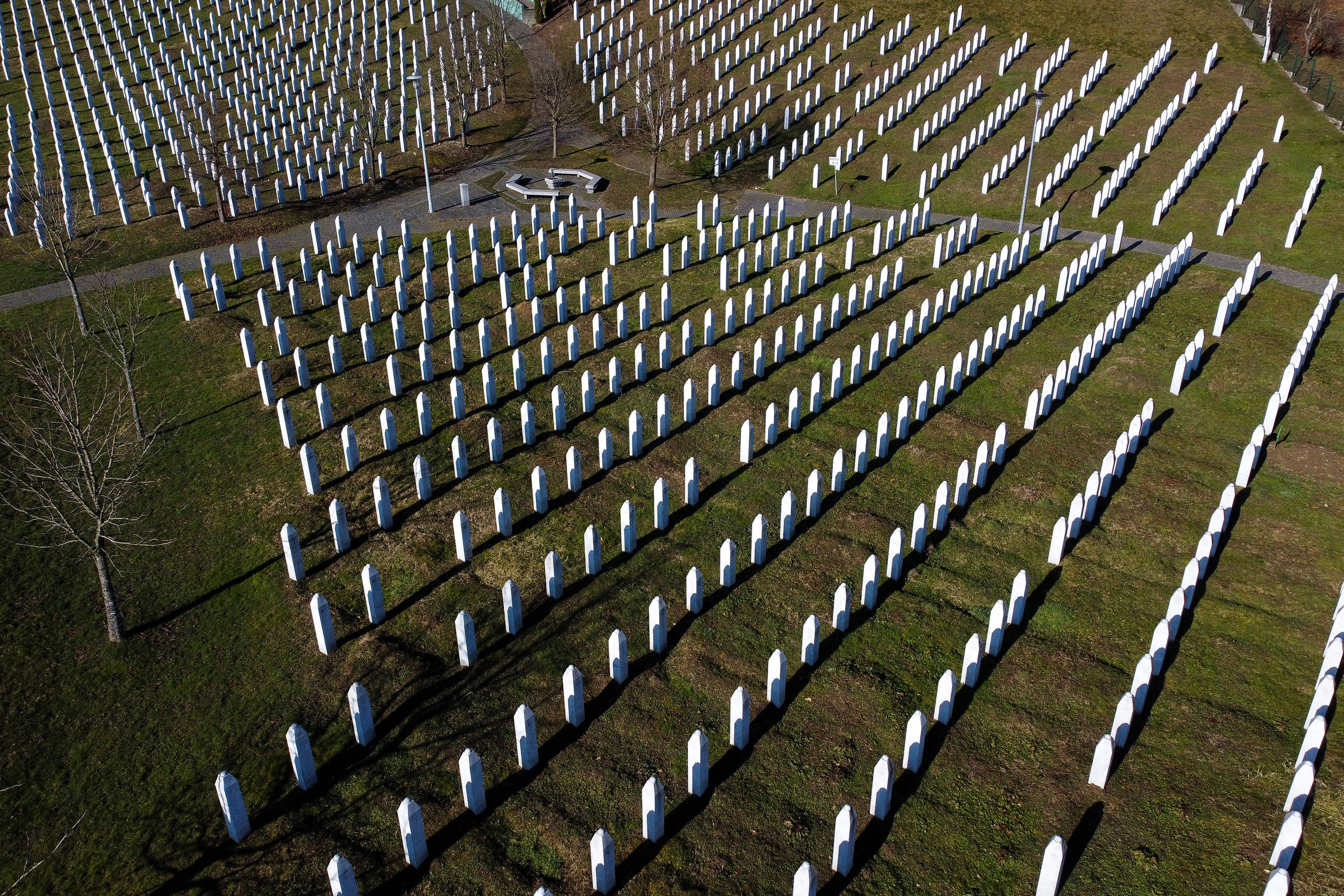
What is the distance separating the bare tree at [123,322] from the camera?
17391 millimetres

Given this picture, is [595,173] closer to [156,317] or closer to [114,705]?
[156,317]

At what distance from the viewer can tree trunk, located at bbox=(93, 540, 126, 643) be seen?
12.1 metres

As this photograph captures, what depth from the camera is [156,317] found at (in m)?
20.9

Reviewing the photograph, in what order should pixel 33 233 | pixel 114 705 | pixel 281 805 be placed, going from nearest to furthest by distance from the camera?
pixel 281 805, pixel 114 705, pixel 33 233

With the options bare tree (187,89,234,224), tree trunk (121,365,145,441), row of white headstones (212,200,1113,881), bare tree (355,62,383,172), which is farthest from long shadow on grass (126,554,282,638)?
bare tree (355,62,383,172)

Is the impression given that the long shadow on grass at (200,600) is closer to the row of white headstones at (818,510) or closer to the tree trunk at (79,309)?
the row of white headstones at (818,510)

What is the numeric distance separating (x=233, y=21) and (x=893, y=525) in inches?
1492

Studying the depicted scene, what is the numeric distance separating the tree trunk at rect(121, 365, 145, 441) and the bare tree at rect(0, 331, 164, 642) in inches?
4.5

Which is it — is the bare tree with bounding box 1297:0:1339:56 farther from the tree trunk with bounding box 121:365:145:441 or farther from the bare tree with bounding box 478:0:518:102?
the tree trunk with bounding box 121:365:145:441

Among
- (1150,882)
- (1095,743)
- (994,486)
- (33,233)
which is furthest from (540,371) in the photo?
(33,233)

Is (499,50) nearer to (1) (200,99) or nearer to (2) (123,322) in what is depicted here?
(1) (200,99)

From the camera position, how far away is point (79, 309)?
20000 millimetres

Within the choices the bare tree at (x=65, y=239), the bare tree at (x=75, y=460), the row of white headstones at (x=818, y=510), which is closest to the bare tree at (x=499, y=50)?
the bare tree at (x=65, y=239)

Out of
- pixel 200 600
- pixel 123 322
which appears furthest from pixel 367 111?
pixel 200 600
